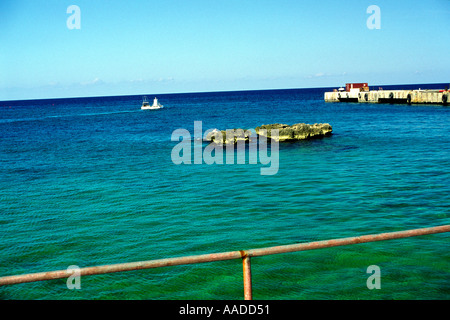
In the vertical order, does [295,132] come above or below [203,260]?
above

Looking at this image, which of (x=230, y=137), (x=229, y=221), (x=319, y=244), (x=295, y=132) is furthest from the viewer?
(x=295, y=132)

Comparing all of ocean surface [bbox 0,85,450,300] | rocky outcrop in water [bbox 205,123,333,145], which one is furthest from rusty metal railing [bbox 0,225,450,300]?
rocky outcrop in water [bbox 205,123,333,145]

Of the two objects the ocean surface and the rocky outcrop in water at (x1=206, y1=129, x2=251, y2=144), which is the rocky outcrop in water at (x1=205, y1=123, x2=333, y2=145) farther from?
the ocean surface

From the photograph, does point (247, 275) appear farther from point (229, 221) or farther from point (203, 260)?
point (229, 221)

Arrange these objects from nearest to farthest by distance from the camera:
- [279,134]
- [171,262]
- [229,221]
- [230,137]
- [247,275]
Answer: [171,262] → [247,275] → [229,221] → [230,137] → [279,134]

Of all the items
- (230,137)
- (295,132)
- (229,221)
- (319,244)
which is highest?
(295,132)

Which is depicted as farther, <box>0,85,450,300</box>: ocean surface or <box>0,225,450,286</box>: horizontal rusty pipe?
<box>0,85,450,300</box>: ocean surface

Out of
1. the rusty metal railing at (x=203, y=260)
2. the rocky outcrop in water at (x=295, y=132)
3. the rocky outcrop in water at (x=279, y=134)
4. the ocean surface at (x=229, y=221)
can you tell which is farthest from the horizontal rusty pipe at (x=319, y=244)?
the rocky outcrop in water at (x=295, y=132)

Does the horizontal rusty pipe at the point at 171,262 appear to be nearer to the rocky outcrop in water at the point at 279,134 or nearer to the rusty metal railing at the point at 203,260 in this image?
the rusty metal railing at the point at 203,260

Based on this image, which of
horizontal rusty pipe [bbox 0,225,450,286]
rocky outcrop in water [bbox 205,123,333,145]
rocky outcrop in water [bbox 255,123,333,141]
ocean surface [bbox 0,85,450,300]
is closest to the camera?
horizontal rusty pipe [bbox 0,225,450,286]

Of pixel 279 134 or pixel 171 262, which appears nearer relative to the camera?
pixel 171 262

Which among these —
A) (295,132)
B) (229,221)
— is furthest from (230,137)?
(229,221)

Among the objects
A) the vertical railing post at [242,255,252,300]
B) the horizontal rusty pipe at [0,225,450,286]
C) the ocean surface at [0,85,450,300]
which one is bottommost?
the ocean surface at [0,85,450,300]

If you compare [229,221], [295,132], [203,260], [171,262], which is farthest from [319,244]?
[295,132]
